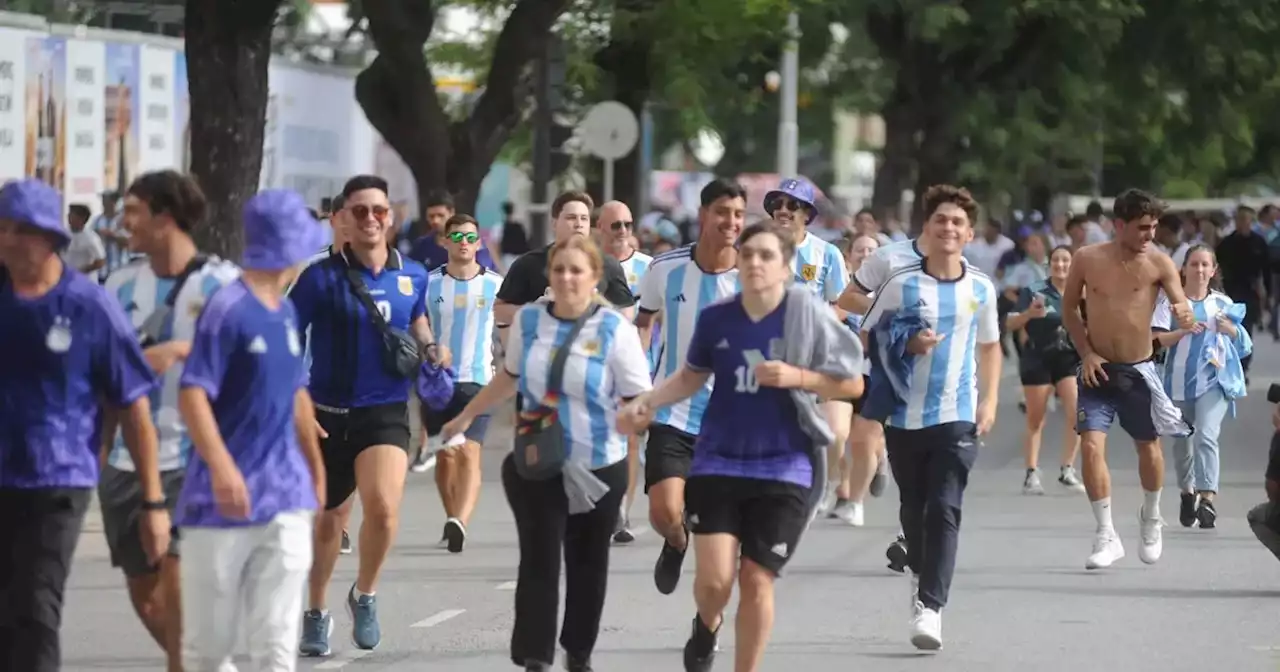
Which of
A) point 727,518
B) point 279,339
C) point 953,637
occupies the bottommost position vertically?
point 953,637

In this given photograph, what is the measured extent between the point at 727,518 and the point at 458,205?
15.0 metres

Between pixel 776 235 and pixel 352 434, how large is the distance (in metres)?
2.08

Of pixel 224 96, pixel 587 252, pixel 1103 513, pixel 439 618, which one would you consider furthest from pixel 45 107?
pixel 587 252

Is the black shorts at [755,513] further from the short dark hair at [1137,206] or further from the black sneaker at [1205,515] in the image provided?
the black sneaker at [1205,515]

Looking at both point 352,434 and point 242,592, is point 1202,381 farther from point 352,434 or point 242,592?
point 242,592

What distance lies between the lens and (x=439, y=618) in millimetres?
11227

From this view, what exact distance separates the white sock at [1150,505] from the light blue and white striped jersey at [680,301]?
10.6 feet

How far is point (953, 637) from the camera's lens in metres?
10.8

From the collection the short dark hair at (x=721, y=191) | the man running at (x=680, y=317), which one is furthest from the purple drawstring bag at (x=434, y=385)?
the short dark hair at (x=721, y=191)

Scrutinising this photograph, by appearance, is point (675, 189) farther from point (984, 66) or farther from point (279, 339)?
point (279, 339)

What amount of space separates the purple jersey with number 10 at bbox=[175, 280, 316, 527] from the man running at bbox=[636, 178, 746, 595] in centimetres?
323

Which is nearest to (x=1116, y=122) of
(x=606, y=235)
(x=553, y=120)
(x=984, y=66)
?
(x=984, y=66)

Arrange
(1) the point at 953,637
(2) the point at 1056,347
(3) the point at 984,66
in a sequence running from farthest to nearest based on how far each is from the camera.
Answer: (3) the point at 984,66
(2) the point at 1056,347
(1) the point at 953,637

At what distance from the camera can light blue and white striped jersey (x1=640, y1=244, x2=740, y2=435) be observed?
1056 cm
